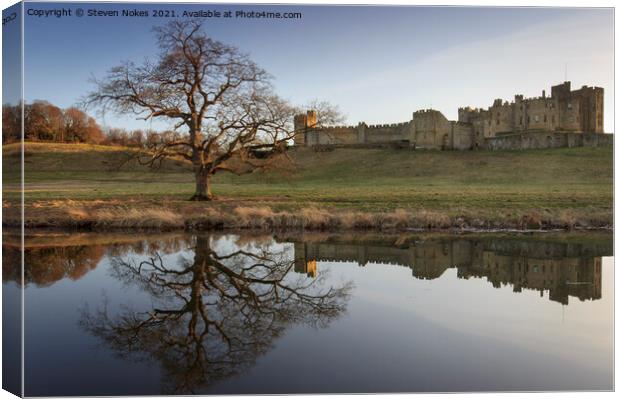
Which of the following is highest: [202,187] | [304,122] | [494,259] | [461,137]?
[461,137]

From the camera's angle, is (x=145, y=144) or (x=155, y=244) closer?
(x=155, y=244)

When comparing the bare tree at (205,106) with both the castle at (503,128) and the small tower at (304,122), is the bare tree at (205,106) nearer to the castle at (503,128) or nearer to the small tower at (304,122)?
the small tower at (304,122)

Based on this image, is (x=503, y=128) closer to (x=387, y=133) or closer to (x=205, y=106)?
(x=387, y=133)

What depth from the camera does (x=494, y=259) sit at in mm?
11719

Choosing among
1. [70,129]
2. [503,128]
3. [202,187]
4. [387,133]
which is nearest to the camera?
[70,129]

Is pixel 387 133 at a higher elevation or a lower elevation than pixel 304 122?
higher

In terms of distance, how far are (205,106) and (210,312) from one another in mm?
9951

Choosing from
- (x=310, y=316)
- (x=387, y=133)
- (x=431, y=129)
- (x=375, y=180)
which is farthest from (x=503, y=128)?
(x=310, y=316)

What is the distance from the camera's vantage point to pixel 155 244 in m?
12.7

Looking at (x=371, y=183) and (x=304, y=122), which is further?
(x=371, y=183)

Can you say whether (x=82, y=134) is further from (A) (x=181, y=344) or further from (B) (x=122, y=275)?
(A) (x=181, y=344)

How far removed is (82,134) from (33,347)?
14168 mm

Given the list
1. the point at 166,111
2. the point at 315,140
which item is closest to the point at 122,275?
the point at 166,111

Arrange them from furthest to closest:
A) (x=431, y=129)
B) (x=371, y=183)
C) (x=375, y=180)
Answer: (x=431, y=129) → (x=375, y=180) → (x=371, y=183)
